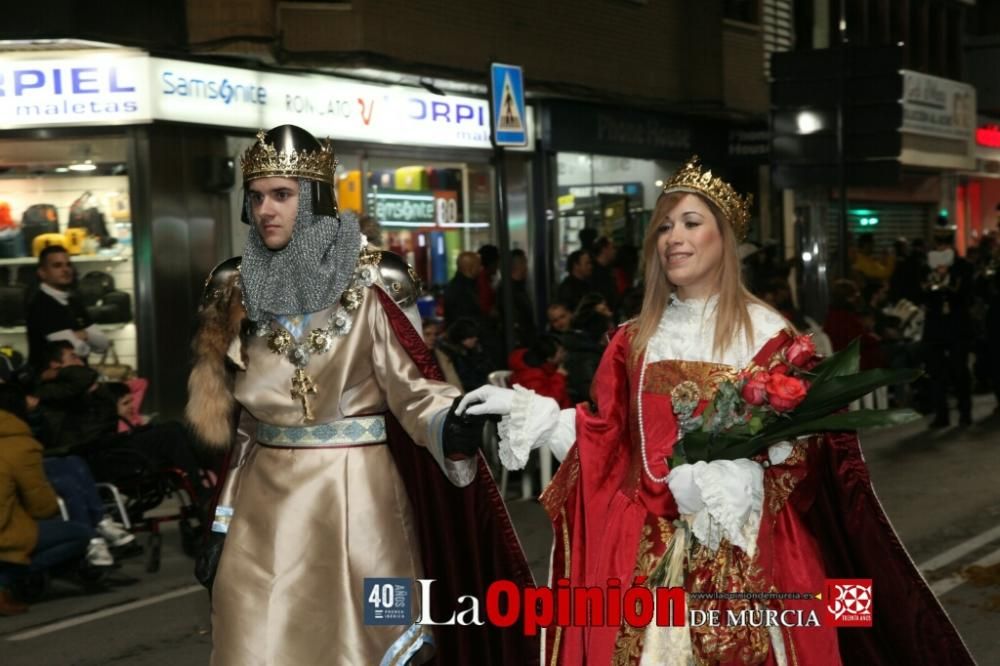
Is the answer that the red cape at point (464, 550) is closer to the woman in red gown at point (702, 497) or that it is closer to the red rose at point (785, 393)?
the woman in red gown at point (702, 497)

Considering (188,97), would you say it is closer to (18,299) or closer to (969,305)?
(18,299)

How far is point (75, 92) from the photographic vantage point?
14.2 m

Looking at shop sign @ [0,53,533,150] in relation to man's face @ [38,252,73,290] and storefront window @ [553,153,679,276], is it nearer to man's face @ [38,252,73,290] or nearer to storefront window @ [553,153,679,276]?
man's face @ [38,252,73,290]

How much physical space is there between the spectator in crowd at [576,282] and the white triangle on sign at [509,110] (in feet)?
10.9

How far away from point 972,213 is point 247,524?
35730mm

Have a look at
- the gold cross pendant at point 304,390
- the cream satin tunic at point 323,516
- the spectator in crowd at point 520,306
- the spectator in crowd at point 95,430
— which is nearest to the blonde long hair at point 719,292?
the cream satin tunic at point 323,516

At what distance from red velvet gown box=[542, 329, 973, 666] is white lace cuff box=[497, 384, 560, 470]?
0.13m

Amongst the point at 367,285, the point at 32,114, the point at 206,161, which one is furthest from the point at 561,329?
the point at 367,285

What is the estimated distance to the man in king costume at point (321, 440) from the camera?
15.3 feet

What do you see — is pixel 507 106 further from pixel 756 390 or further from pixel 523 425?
pixel 756 390

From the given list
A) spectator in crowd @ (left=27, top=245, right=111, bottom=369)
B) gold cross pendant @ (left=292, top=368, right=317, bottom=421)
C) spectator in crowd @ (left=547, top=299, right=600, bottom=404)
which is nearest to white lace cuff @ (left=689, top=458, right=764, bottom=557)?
gold cross pendant @ (left=292, top=368, right=317, bottom=421)

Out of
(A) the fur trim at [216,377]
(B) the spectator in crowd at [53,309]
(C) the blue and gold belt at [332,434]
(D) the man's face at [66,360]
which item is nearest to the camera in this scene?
(C) the blue and gold belt at [332,434]

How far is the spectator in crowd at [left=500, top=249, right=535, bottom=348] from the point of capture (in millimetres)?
14446

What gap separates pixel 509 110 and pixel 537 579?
4094mm
